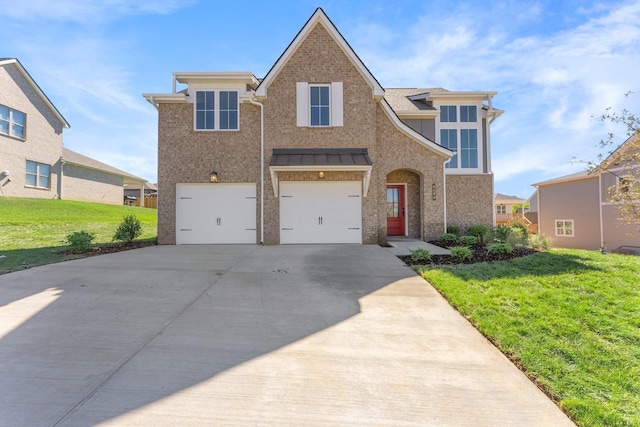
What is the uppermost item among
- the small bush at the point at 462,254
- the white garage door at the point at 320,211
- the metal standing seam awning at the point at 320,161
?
the metal standing seam awning at the point at 320,161

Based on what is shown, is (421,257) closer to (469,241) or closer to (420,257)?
(420,257)

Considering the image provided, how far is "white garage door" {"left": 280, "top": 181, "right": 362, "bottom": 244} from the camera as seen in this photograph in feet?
37.5

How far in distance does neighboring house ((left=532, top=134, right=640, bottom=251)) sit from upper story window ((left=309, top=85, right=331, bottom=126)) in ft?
48.1

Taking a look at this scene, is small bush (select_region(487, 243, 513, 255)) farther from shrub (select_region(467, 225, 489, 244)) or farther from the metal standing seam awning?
the metal standing seam awning

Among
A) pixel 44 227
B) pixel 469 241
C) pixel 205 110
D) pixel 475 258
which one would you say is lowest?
pixel 475 258

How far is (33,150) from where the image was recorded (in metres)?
20.2

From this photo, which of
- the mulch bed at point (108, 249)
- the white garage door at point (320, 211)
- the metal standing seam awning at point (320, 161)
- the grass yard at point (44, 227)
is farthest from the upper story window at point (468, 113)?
the grass yard at point (44, 227)

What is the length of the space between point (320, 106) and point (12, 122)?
20.4 meters

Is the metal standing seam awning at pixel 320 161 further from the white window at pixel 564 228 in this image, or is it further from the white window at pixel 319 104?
the white window at pixel 564 228

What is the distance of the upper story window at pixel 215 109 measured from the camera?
11.7 metres

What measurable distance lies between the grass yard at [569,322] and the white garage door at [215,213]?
278 inches

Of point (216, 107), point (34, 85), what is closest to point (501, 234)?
point (216, 107)

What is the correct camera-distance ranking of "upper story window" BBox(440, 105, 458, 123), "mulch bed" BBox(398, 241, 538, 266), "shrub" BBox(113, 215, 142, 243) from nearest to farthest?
"mulch bed" BBox(398, 241, 538, 266), "shrub" BBox(113, 215, 142, 243), "upper story window" BBox(440, 105, 458, 123)

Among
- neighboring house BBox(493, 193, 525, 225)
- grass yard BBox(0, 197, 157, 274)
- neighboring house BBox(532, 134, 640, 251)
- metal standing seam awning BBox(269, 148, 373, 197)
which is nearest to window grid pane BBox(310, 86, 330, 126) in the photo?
metal standing seam awning BBox(269, 148, 373, 197)
